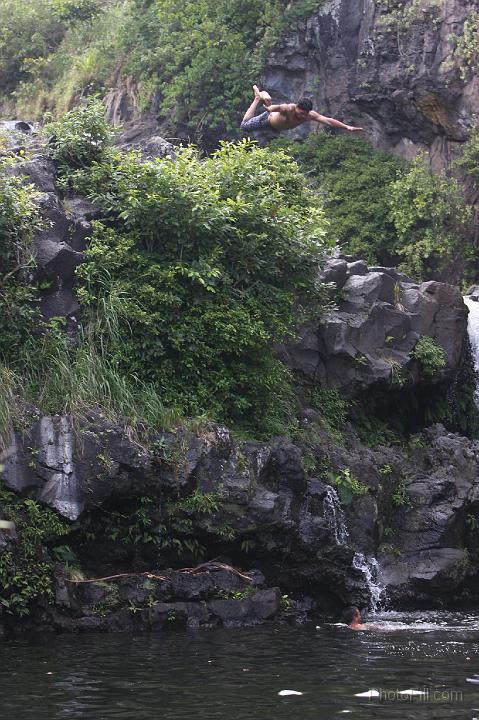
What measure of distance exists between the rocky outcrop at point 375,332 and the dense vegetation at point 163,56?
37.6 feet

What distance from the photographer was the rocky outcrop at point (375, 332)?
18.0m

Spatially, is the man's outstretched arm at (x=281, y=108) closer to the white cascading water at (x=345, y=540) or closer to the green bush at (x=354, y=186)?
the white cascading water at (x=345, y=540)

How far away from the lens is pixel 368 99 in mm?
28719

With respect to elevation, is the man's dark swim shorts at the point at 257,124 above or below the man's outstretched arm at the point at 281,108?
below

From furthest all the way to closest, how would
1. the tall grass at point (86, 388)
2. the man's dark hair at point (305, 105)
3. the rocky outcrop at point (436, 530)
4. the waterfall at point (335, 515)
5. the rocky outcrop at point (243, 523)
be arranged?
the rocky outcrop at point (436, 530) < the waterfall at point (335, 515) < the man's dark hair at point (305, 105) < the tall grass at point (86, 388) < the rocky outcrop at point (243, 523)

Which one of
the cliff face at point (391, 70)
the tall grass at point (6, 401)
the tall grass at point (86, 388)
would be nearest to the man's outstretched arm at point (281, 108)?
the tall grass at point (86, 388)

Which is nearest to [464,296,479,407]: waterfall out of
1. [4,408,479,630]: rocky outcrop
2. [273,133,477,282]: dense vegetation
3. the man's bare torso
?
[4,408,479,630]: rocky outcrop

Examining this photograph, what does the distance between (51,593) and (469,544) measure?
26.1 feet

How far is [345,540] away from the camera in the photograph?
49.0 feet

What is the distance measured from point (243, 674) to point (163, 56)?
24.7 m

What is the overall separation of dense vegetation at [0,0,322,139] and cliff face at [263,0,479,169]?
866 mm

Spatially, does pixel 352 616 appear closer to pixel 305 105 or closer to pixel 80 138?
pixel 305 105

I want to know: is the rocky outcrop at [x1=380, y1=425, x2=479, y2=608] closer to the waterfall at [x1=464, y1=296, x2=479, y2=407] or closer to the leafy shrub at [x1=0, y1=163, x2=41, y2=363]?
the waterfall at [x1=464, y1=296, x2=479, y2=407]

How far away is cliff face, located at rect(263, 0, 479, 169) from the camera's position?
90.0 ft
